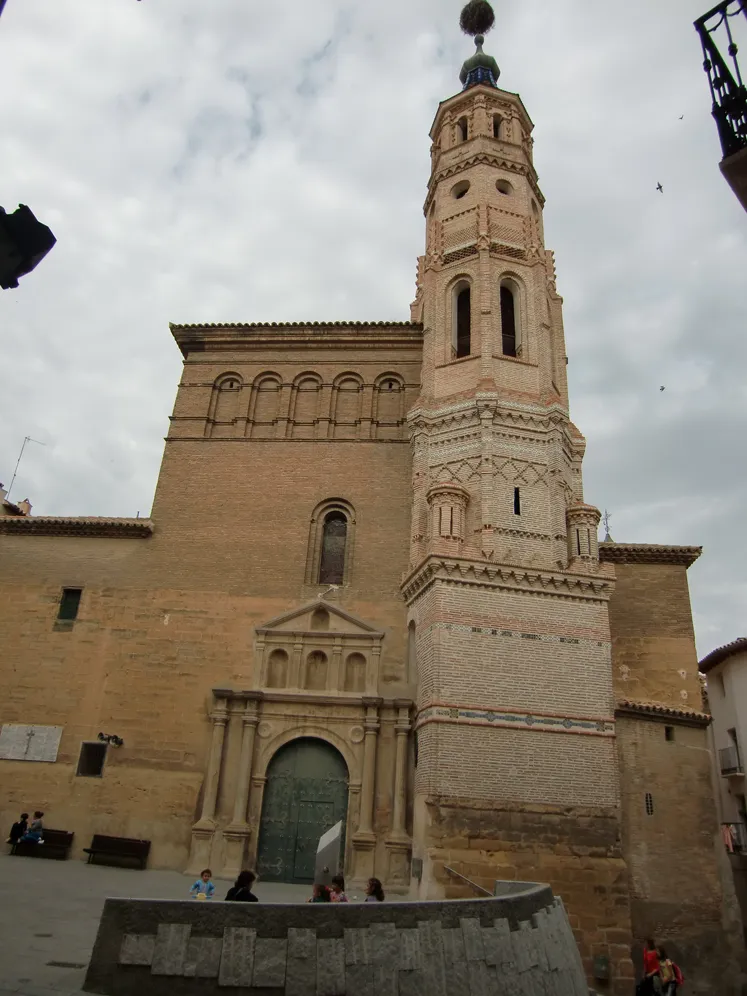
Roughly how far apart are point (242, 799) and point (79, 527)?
7.29 metres

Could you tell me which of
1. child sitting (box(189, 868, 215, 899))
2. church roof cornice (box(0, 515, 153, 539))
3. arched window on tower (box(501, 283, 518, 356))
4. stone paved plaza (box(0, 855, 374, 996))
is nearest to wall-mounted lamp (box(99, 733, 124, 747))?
stone paved plaza (box(0, 855, 374, 996))

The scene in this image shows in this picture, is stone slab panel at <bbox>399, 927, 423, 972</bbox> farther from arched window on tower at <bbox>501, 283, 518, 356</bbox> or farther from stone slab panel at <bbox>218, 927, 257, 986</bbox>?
arched window on tower at <bbox>501, 283, 518, 356</bbox>

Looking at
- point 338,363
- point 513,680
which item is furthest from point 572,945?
point 338,363

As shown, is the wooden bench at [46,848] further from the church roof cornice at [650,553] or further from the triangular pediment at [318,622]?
the church roof cornice at [650,553]

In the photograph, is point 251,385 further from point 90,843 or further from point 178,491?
point 90,843

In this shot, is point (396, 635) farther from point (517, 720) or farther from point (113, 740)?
point (113, 740)

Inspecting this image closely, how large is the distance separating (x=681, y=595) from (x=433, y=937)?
12.7 m

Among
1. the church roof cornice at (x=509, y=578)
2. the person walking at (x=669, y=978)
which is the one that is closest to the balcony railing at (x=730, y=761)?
the church roof cornice at (x=509, y=578)

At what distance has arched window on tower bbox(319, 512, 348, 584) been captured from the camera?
17.2 metres

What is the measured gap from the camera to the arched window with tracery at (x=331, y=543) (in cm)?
1712

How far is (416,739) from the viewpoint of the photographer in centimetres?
1468

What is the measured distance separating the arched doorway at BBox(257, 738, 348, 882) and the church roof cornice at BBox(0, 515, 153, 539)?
19.6 feet

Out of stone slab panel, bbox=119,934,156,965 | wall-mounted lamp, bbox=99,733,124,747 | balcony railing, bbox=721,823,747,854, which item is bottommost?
stone slab panel, bbox=119,934,156,965

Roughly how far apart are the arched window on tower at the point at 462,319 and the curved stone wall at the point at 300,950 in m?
13.7
